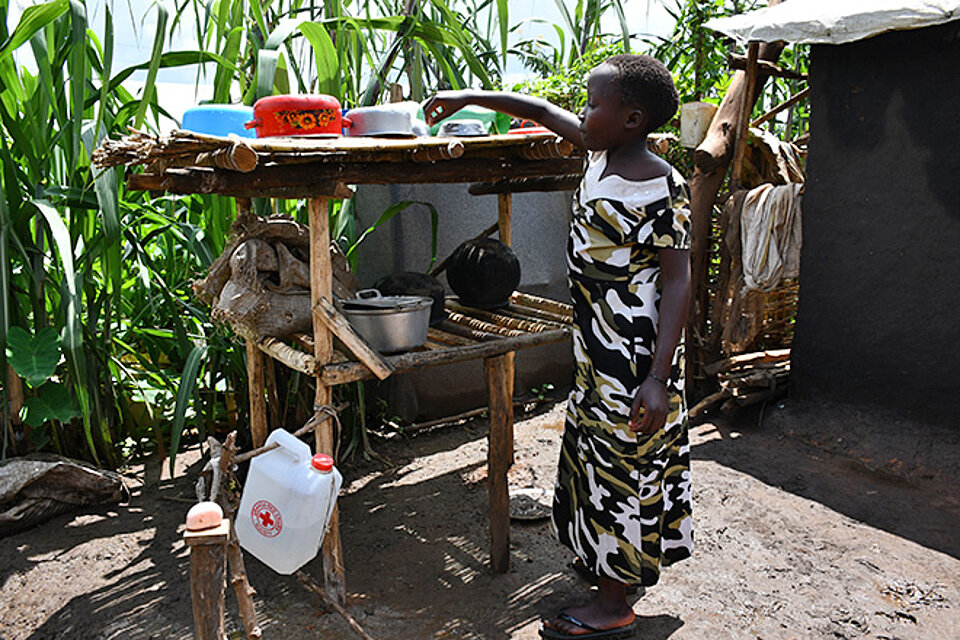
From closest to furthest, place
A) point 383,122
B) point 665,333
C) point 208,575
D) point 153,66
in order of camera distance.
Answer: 1. point 208,575
2. point 665,333
3. point 383,122
4. point 153,66

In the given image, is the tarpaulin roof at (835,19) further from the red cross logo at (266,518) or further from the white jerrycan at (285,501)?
the red cross logo at (266,518)

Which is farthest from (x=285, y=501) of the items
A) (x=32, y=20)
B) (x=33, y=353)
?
(x=32, y=20)

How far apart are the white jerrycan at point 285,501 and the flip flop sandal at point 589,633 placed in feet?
2.63

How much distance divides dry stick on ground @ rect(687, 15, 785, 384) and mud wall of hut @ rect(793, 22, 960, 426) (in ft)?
1.23

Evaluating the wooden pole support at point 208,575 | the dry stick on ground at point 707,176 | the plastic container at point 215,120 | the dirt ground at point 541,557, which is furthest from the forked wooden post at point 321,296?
the dry stick on ground at point 707,176

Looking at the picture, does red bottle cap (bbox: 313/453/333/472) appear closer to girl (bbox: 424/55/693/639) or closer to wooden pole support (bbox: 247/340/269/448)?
girl (bbox: 424/55/693/639)

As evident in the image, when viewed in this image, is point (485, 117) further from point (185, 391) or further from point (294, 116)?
point (185, 391)

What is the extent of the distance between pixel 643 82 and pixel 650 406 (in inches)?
32.0

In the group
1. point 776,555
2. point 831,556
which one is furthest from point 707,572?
point 831,556

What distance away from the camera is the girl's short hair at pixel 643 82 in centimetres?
189

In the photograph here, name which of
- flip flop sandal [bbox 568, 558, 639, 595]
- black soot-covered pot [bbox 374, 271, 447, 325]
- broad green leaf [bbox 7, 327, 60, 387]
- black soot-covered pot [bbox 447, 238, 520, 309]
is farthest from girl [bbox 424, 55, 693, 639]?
broad green leaf [bbox 7, 327, 60, 387]

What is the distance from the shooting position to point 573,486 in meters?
2.33

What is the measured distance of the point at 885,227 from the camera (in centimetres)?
367

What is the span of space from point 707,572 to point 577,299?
47.1 inches
